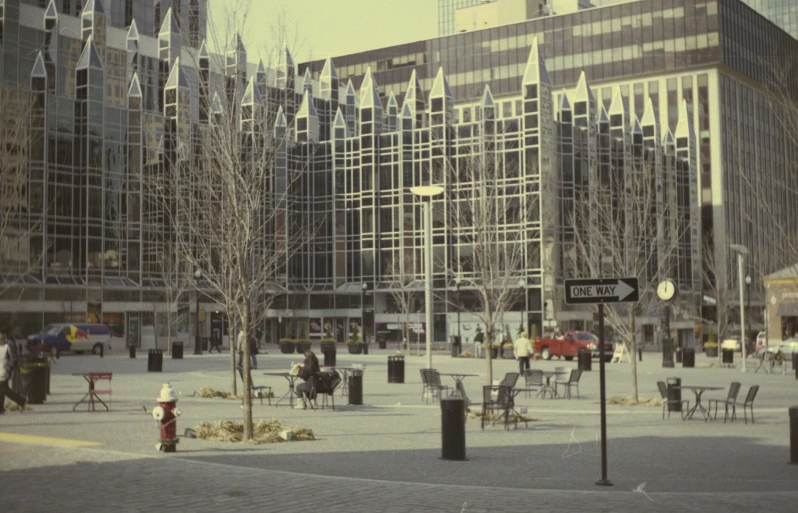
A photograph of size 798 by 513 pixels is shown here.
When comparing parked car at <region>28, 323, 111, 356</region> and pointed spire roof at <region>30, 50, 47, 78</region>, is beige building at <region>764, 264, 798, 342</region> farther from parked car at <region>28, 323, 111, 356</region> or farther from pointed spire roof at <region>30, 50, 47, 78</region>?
pointed spire roof at <region>30, 50, 47, 78</region>

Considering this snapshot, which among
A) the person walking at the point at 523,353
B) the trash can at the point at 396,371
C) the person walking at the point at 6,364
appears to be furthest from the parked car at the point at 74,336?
the person walking at the point at 6,364

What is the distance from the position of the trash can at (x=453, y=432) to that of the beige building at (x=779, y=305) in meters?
49.8

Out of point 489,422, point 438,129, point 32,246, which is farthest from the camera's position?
point 438,129

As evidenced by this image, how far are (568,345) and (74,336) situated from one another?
27000mm

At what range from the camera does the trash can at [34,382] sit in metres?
22.6

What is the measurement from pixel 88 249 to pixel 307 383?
46.4 m

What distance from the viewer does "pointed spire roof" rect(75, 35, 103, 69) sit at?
64812 mm

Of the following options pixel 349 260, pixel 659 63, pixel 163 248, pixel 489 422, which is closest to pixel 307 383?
pixel 489 422

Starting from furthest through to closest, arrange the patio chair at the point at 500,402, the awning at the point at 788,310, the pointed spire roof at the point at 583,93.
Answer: the pointed spire roof at the point at 583,93 < the awning at the point at 788,310 < the patio chair at the point at 500,402

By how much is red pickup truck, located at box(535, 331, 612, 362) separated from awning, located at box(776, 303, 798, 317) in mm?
14629

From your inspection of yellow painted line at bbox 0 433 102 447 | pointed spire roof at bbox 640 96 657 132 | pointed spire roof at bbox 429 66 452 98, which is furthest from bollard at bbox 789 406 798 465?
pointed spire roof at bbox 640 96 657 132

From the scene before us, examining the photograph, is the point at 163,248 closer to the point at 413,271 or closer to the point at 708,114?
the point at 413,271

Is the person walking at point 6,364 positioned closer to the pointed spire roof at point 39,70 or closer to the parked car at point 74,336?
the parked car at point 74,336

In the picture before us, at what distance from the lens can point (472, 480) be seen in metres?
12.0
